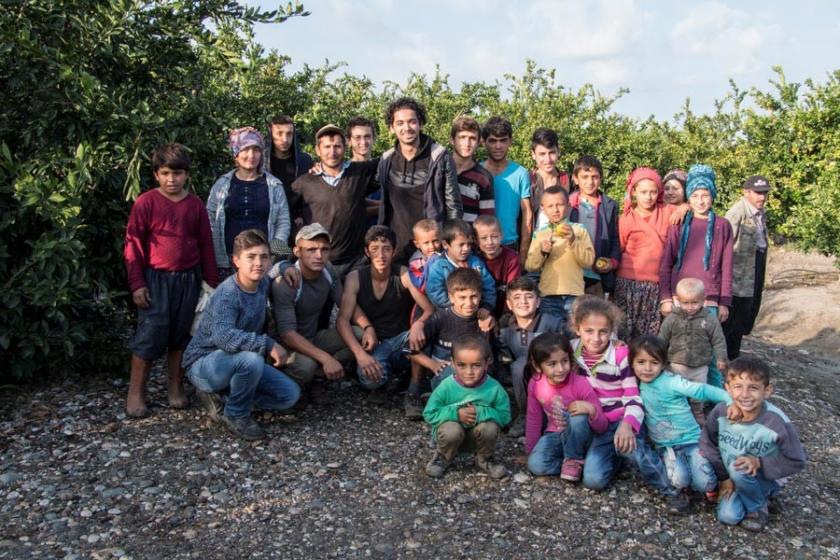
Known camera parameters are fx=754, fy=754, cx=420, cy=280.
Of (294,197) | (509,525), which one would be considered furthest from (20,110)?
(509,525)

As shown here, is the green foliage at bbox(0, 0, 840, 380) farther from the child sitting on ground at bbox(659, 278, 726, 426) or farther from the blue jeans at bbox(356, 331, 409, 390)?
the child sitting on ground at bbox(659, 278, 726, 426)

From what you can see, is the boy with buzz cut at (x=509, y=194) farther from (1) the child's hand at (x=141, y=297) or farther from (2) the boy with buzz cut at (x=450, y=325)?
(1) the child's hand at (x=141, y=297)

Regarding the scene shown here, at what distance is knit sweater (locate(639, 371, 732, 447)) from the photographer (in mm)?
4508

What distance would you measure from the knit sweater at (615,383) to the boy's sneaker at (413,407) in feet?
4.27

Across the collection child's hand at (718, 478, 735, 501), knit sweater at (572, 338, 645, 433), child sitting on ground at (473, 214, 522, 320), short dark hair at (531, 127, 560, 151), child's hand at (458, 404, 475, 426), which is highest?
short dark hair at (531, 127, 560, 151)

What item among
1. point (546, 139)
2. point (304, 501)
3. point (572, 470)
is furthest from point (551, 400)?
point (546, 139)

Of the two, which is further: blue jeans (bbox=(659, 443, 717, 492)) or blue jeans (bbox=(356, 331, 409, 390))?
blue jeans (bbox=(356, 331, 409, 390))

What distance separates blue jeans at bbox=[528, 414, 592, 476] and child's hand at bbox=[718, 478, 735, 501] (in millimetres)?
766

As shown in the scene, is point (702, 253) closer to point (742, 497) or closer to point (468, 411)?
point (742, 497)

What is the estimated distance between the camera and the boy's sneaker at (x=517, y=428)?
517 centimetres

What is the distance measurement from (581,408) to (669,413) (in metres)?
0.59

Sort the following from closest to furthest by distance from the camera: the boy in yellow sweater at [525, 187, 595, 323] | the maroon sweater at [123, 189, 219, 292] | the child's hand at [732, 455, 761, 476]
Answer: the child's hand at [732, 455, 761, 476], the maroon sweater at [123, 189, 219, 292], the boy in yellow sweater at [525, 187, 595, 323]

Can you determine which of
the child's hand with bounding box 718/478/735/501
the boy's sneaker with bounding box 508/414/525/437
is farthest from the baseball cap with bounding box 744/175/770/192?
the child's hand with bounding box 718/478/735/501

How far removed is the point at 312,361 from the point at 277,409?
16.1 inches
